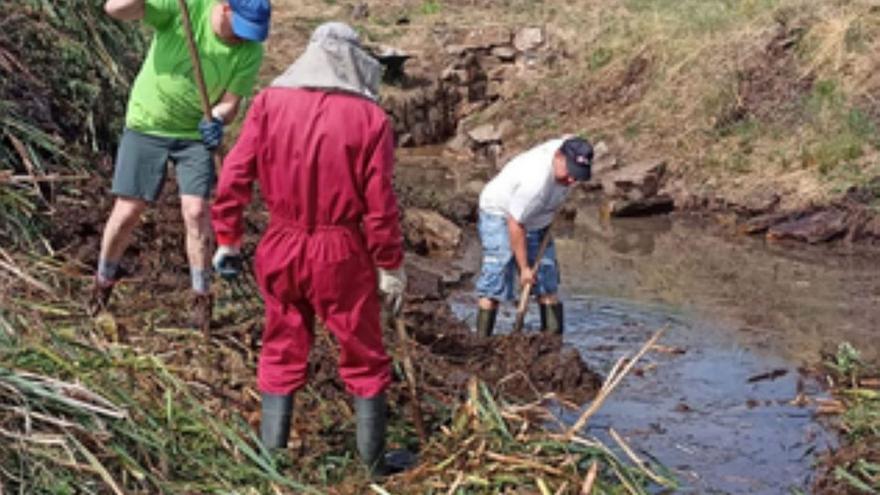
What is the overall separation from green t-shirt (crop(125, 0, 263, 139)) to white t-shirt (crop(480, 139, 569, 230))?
1.84 metres

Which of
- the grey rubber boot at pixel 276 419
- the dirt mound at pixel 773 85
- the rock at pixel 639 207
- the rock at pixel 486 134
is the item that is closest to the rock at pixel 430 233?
the rock at pixel 639 207

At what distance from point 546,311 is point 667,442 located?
66.1 inches

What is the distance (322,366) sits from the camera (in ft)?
19.6

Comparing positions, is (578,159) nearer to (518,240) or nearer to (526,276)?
(518,240)

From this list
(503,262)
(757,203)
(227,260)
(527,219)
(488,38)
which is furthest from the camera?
→ (488,38)

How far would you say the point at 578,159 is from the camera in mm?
7098

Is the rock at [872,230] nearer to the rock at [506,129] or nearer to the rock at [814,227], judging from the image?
the rock at [814,227]

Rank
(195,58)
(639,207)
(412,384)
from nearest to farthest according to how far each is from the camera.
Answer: (412,384) < (195,58) < (639,207)

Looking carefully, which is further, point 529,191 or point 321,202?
point 529,191

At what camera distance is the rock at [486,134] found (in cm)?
1562

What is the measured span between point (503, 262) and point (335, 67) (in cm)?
303

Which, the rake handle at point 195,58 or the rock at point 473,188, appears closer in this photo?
the rake handle at point 195,58

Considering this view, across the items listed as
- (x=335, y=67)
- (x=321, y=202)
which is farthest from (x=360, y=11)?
(x=321, y=202)

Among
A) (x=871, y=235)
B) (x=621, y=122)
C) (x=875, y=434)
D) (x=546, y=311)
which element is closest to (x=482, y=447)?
(x=875, y=434)
